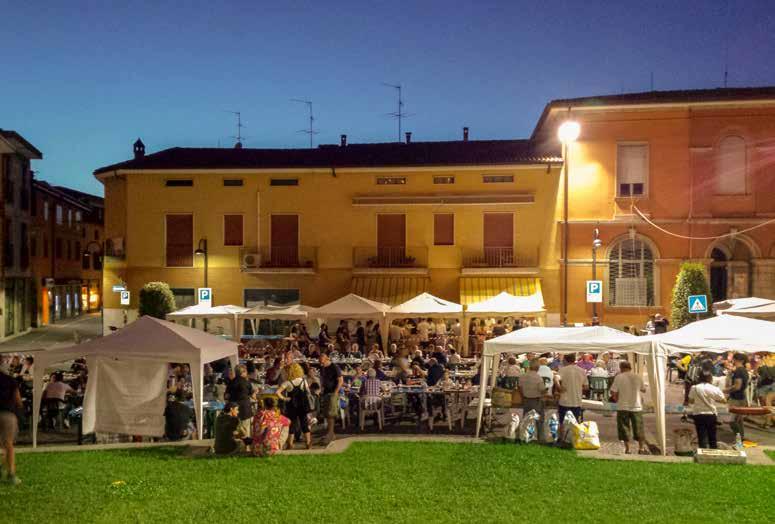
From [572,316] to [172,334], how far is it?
61.9 ft

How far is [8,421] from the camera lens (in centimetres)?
1021

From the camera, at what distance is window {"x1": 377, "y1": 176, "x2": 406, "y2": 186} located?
3052cm

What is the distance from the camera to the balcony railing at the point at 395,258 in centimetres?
3003

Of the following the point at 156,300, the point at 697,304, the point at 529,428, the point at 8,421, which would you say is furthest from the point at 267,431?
the point at 156,300

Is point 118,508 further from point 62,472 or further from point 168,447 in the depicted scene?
point 168,447

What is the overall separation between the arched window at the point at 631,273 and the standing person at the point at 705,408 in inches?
668

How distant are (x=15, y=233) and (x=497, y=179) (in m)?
25.5

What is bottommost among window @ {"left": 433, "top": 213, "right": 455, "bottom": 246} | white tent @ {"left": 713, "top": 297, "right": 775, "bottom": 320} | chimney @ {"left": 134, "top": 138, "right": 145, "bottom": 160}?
white tent @ {"left": 713, "top": 297, "right": 775, "bottom": 320}

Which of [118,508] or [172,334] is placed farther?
[172,334]

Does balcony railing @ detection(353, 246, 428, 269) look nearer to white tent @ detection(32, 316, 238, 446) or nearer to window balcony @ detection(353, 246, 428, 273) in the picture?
window balcony @ detection(353, 246, 428, 273)

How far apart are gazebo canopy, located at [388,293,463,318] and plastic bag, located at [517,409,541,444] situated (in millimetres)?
9715

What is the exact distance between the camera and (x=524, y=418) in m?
13.2

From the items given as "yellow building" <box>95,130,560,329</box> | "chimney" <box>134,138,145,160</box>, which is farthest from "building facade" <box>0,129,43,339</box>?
"yellow building" <box>95,130,560,329</box>

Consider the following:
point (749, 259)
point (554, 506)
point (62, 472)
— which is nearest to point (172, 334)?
point (62, 472)
